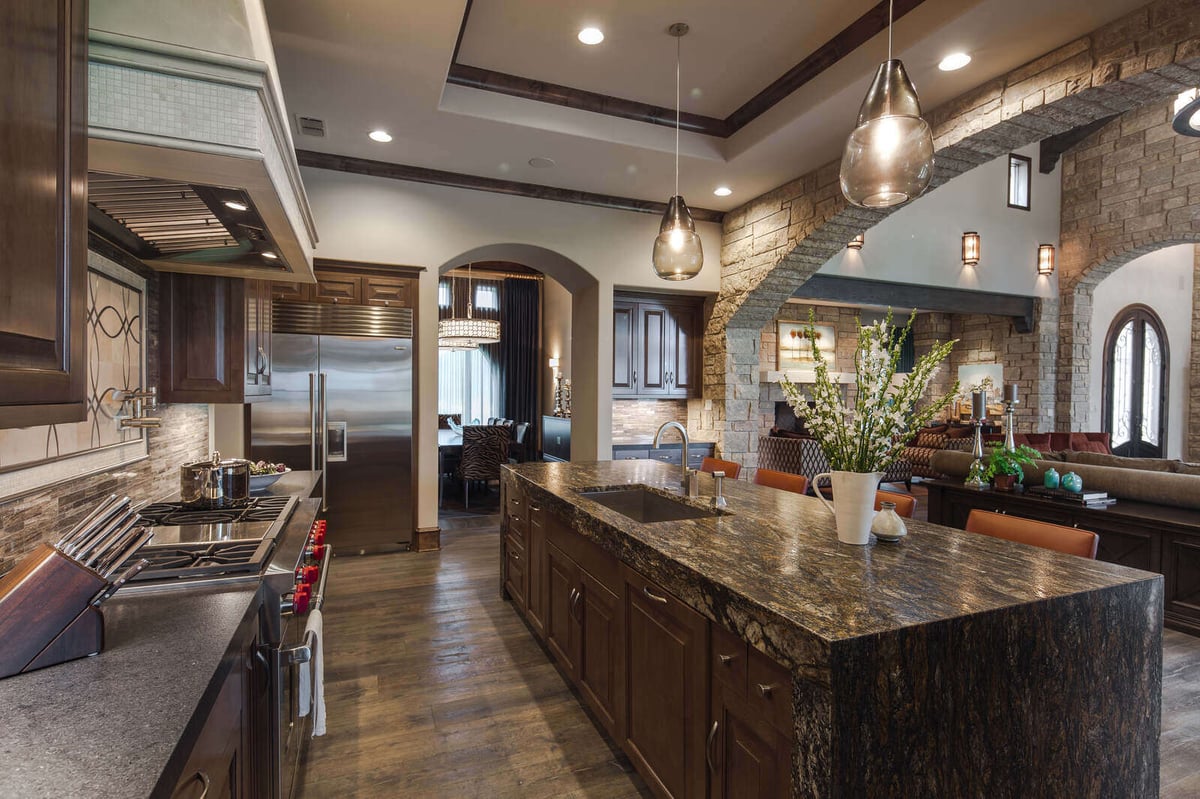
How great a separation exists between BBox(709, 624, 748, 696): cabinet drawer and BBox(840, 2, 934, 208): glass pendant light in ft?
5.34

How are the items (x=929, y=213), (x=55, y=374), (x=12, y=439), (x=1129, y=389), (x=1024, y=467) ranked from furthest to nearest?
(x=1129, y=389)
(x=929, y=213)
(x=1024, y=467)
(x=12, y=439)
(x=55, y=374)

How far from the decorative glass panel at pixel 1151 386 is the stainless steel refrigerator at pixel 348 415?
36.0 ft

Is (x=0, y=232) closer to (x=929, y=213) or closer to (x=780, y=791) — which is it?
(x=780, y=791)

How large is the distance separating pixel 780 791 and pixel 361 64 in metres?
3.74

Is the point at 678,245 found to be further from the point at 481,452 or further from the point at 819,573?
the point at 481,452

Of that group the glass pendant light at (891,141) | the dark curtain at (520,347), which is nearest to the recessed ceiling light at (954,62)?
the glass pendant light at (891,141)

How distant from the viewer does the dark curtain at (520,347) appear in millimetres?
10398

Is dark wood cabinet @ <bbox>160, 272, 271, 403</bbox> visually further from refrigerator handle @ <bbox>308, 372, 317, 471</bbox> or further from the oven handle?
refrigerator handle @ <bbox>308, 372, 317, 471</bbox>

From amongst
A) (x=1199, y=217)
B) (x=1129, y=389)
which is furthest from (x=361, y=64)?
(x=1129, y=389)

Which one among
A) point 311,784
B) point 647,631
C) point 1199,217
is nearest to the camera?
point 647,631

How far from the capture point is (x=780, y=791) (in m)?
1.19

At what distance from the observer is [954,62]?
319 centimetres

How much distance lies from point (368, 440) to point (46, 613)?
3.70m

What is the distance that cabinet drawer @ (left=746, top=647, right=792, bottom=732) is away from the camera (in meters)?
1.18
